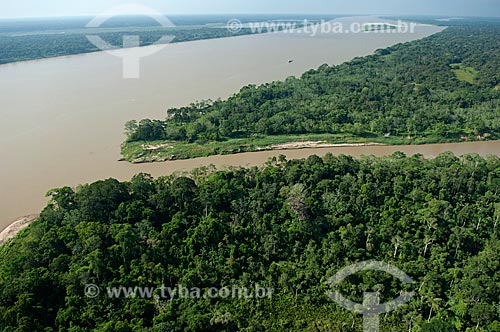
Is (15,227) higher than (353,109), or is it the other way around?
(353,109)

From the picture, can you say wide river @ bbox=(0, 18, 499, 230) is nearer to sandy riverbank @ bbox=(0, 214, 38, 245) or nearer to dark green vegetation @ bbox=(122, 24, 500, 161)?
sandy riverbank @ bbox=(0, 214, 38, 245)

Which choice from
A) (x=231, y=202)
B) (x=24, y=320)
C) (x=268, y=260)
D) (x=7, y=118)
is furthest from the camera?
(x=7, y=118)

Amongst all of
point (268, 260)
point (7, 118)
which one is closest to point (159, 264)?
point (268, 260)

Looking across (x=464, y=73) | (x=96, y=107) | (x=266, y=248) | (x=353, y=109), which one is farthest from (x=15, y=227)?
(x=464, y=73)

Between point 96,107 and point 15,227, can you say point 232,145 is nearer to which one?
point 15,227

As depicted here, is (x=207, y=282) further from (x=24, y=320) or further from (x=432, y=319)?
(x=432, y=319)

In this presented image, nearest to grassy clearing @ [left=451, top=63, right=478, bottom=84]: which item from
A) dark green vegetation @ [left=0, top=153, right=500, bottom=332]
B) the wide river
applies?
the wide river

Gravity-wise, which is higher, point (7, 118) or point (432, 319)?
point (7, 118)
